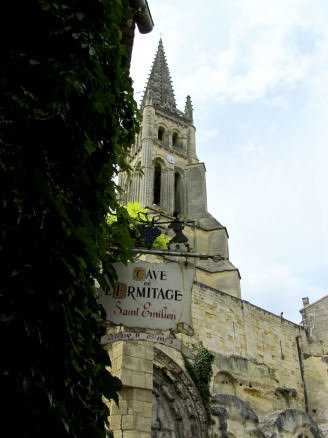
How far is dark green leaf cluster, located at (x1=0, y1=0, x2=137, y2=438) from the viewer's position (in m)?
1.90

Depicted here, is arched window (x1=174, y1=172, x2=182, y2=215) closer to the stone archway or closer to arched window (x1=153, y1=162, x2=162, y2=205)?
arched window (x1=153, y1=162, x2=162, y2=205)

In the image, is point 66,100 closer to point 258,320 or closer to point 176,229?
point 176,229

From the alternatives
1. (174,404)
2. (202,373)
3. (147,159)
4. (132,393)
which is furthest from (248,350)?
(147,159)

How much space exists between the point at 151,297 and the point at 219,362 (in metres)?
11.1

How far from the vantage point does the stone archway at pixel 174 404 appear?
10.8m

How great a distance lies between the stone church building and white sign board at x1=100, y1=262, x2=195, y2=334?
12 cm

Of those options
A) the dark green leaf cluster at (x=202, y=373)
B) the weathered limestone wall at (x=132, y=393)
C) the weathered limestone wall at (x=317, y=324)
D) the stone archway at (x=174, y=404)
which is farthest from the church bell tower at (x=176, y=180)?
the weathered limestone wall at (x=132, y=393)

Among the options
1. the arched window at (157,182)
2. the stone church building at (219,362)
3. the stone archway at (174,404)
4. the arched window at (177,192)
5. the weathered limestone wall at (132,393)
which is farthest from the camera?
the arched window at (157,182)

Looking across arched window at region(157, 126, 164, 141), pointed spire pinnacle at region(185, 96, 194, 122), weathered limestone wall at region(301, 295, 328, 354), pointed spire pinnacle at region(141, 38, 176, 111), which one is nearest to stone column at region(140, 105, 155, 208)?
arched window at region(157, 126, 164, 141)

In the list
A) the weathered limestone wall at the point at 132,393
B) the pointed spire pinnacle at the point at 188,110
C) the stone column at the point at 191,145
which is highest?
the pointed spire pinnacle at the point at 188,110

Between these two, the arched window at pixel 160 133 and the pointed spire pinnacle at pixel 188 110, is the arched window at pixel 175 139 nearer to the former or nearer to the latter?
the arched window at pixel 160 133

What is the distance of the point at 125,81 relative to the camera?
11.1 ft

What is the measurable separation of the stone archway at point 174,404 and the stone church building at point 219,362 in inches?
0.9

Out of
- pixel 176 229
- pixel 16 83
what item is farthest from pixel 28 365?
pixel 176 229
